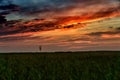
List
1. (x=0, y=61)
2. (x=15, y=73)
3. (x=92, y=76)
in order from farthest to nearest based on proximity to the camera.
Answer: (x=0, y=61) → (x=15, y=73) → (x=92, y=76)

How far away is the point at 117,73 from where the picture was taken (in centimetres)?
1758

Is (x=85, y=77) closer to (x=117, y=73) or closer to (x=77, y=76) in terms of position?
(x=77, y=76)

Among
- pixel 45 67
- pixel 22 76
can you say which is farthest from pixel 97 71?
pixel 22 76

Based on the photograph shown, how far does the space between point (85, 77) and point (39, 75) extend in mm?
2546

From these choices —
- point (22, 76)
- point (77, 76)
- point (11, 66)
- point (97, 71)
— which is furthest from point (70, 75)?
point (11, 66)

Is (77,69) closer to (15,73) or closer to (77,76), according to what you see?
(77,76)

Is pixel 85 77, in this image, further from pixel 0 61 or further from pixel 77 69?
pixel 0 61

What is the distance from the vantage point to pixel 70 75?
17.7 m

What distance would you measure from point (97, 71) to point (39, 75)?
3.21 meters

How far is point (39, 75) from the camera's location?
59.1 feet

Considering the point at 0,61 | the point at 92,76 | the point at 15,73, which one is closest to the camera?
the point at 92,76

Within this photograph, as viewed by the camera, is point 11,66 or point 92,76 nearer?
point 92,76

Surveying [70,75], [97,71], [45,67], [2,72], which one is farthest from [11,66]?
[97,71]

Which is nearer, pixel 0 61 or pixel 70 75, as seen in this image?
pixel 70 75
